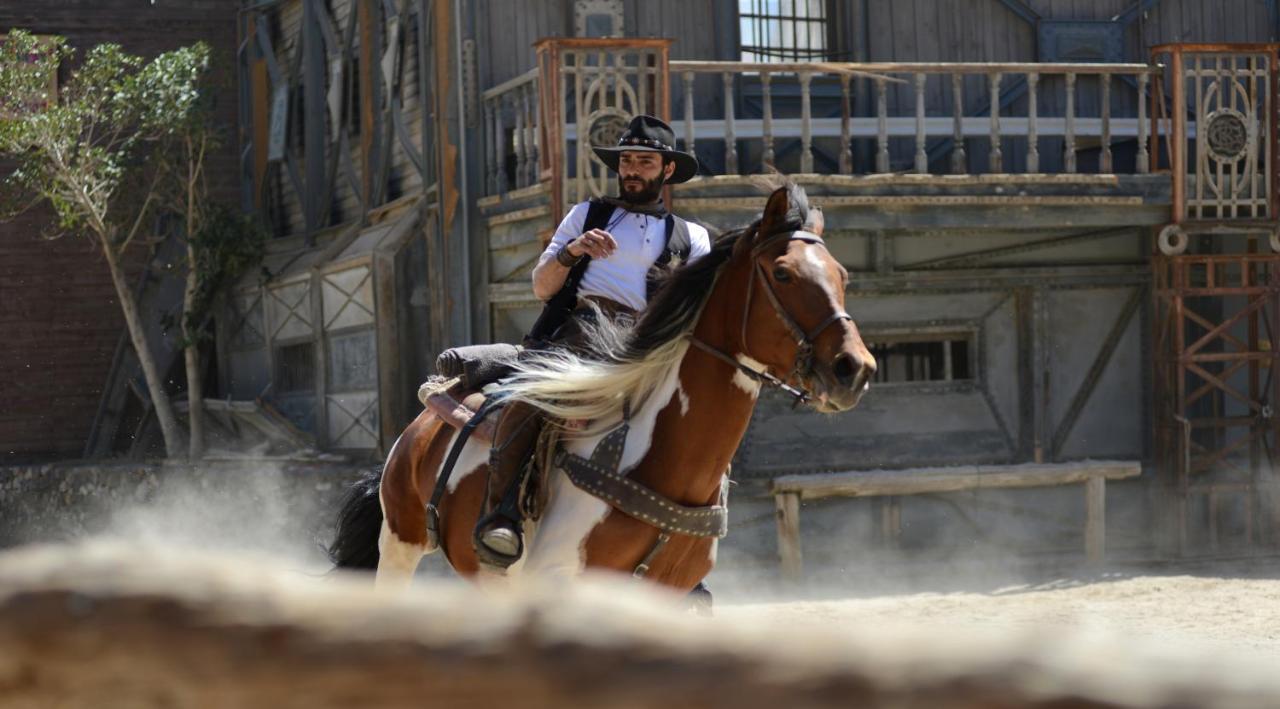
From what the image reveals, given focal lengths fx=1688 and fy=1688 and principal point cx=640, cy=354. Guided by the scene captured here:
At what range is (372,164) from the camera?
730 inches

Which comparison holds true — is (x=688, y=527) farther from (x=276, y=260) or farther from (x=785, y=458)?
(x=276, y=260)

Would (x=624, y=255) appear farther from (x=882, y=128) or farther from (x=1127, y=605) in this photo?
(x=882, y=128)

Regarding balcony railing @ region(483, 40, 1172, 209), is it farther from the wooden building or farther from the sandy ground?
the sandy ground

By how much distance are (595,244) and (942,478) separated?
820cm

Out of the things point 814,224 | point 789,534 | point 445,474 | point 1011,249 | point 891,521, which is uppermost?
point 814,224

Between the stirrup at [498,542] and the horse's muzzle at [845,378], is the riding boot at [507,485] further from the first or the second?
the horse's muzzle at [845,378]

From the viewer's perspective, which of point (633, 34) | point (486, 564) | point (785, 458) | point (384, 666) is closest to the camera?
point (384, 666)

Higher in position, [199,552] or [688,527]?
[199,552]

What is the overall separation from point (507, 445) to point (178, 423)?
15.7m

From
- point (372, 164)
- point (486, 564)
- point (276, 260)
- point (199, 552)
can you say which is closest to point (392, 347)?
point (372, 164)

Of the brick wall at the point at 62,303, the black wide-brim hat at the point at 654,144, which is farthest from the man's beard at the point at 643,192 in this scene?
the brick wall at the point at 62,303

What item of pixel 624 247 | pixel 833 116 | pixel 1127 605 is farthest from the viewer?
pixel 833 116

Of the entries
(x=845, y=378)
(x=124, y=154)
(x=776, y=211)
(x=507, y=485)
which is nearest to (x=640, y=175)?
(x=776, y=211)

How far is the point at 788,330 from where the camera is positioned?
214 inches
